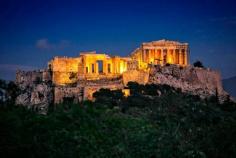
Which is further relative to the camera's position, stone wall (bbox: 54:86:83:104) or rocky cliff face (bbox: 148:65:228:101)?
rocky cliff face (bbox: 148:65:228:101)

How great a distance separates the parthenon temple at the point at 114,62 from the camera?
57016mm

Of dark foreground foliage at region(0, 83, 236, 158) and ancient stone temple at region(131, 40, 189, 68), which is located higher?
ancient stone temple at region(131, 40, 189, 68)

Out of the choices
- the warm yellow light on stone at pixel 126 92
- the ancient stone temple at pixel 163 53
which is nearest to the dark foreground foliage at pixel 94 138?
the warm yellow light on stone at pixel 126 92

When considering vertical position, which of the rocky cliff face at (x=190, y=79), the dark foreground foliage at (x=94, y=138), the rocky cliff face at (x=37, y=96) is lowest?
the dark foreground foliage at (x=94, y=138)

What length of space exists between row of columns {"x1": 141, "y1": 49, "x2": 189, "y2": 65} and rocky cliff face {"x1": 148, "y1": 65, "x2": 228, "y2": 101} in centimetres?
292

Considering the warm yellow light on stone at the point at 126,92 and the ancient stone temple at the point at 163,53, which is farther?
the ancient stone temple at the point at 163,53

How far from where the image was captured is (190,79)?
2382 inches

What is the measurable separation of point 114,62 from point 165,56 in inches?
368

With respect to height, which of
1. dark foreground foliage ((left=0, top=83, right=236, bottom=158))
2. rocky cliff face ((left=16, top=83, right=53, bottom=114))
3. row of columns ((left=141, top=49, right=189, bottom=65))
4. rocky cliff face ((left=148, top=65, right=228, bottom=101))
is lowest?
dark foreground foliage ((left=0, top=83, right=236, bottom=158))

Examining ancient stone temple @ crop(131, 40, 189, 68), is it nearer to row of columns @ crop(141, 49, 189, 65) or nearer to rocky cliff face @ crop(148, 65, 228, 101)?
row of columns @ crop(141, 49, 189, 65)

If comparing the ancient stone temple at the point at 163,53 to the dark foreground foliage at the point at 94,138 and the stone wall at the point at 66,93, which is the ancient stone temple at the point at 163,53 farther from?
the dark foreground foliage at the point at 94,138

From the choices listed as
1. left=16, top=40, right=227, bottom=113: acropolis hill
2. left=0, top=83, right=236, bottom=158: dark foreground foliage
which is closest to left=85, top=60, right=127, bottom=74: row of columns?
left=16, top=40, right=227, bottom=113: acropolis hill

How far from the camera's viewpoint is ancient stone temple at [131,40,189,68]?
63375 millimetres

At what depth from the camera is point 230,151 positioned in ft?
64.4
